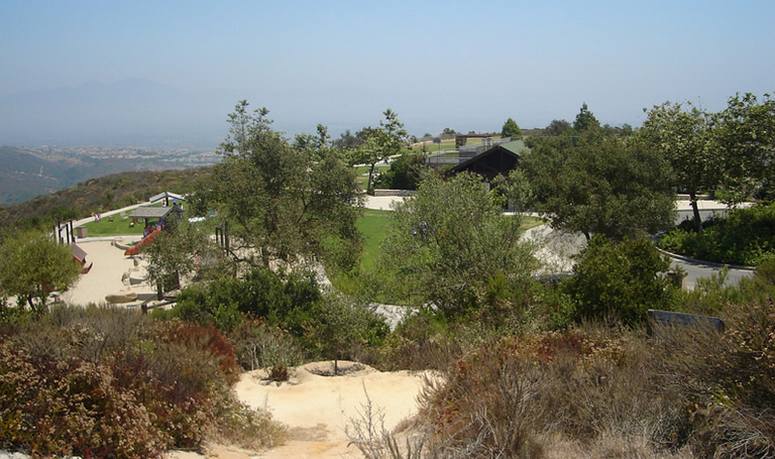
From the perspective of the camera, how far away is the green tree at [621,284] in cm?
1338

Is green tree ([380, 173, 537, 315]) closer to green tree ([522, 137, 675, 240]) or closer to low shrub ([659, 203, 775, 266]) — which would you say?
green tree ([522, 137, 675, 240])

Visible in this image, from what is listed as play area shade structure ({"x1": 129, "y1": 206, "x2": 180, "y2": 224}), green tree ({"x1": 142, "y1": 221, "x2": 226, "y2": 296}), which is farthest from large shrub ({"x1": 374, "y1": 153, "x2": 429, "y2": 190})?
green tree ({"x1": 142, "y1": 221, "x2": 226, "y2": 296})

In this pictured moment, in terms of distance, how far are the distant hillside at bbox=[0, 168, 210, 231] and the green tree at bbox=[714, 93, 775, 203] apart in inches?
1427

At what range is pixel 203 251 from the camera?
2352 cm

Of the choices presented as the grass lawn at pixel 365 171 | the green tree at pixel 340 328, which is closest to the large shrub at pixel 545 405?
the green tree at pixel 340 328

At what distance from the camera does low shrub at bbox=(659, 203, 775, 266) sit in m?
26.0

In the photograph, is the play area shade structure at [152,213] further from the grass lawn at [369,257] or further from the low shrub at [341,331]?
the low shrub at [341,331]

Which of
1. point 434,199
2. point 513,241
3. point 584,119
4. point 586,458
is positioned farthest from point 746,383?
point 584,119

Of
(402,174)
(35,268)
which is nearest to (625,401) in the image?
(35,268)

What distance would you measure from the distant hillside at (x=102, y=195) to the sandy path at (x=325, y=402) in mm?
40943

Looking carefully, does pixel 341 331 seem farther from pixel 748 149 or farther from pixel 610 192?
pixel 748 149

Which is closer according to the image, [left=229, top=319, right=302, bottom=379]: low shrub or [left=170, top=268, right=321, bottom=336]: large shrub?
[left=229, top=319, right=302, bottom=379]: low shrub

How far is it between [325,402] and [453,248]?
8102mm

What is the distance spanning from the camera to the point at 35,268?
901 inches
